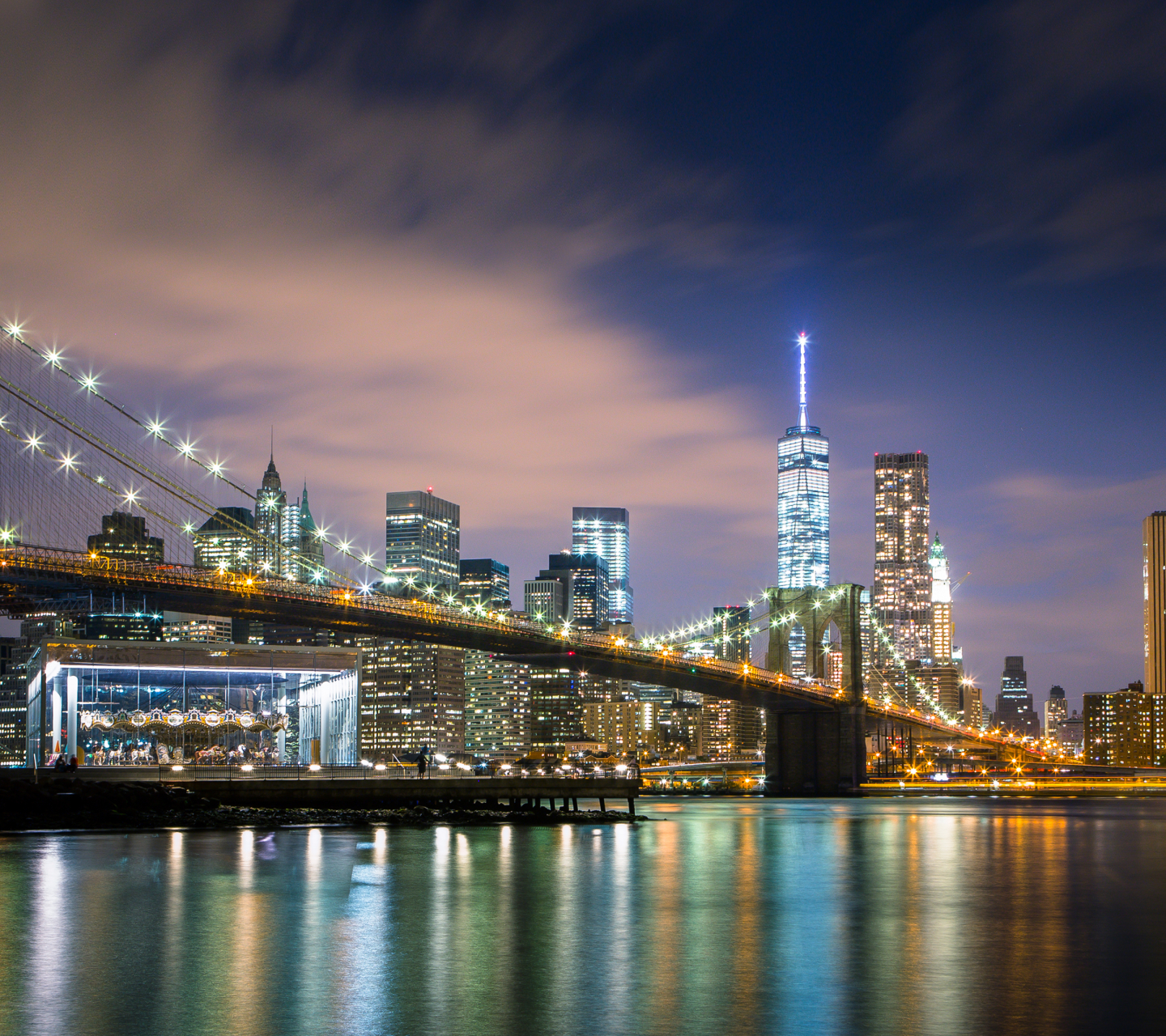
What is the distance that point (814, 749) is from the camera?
352 feet

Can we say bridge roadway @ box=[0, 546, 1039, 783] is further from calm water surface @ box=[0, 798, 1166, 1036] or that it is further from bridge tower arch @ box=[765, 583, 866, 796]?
calm water surface @ box=[0, 798, 1166, 1036]

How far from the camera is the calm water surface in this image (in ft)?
43.7

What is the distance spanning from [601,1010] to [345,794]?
3955cm

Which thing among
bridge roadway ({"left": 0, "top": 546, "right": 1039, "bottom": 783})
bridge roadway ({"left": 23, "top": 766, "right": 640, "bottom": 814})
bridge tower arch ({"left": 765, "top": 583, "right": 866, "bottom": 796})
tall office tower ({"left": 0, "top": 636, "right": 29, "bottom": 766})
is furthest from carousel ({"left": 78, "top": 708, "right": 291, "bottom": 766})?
tall office tower ({"left": 0, "top": 636, "right": 29, "bottom": 766})

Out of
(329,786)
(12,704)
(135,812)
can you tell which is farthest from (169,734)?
(12,704)

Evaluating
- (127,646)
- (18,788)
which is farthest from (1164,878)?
(127,646)

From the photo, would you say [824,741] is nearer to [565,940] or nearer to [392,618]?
[392,618]

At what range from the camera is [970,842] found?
143ft

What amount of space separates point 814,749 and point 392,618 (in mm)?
42976

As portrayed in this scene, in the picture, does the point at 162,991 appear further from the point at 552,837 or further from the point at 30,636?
the point at 30,636

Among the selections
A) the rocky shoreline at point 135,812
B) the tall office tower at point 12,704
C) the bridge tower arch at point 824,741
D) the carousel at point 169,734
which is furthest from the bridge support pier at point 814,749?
the tall office tower at point 12,704

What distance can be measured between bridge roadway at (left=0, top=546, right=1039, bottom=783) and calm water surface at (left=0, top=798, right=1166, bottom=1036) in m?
27.3

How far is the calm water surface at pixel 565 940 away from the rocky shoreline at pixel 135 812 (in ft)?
21.3

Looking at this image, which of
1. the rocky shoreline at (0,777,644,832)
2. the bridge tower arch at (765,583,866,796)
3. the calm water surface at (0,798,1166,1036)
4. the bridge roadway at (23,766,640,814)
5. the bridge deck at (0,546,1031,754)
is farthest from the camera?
the bridge tower arch at (765,583,866,796)
